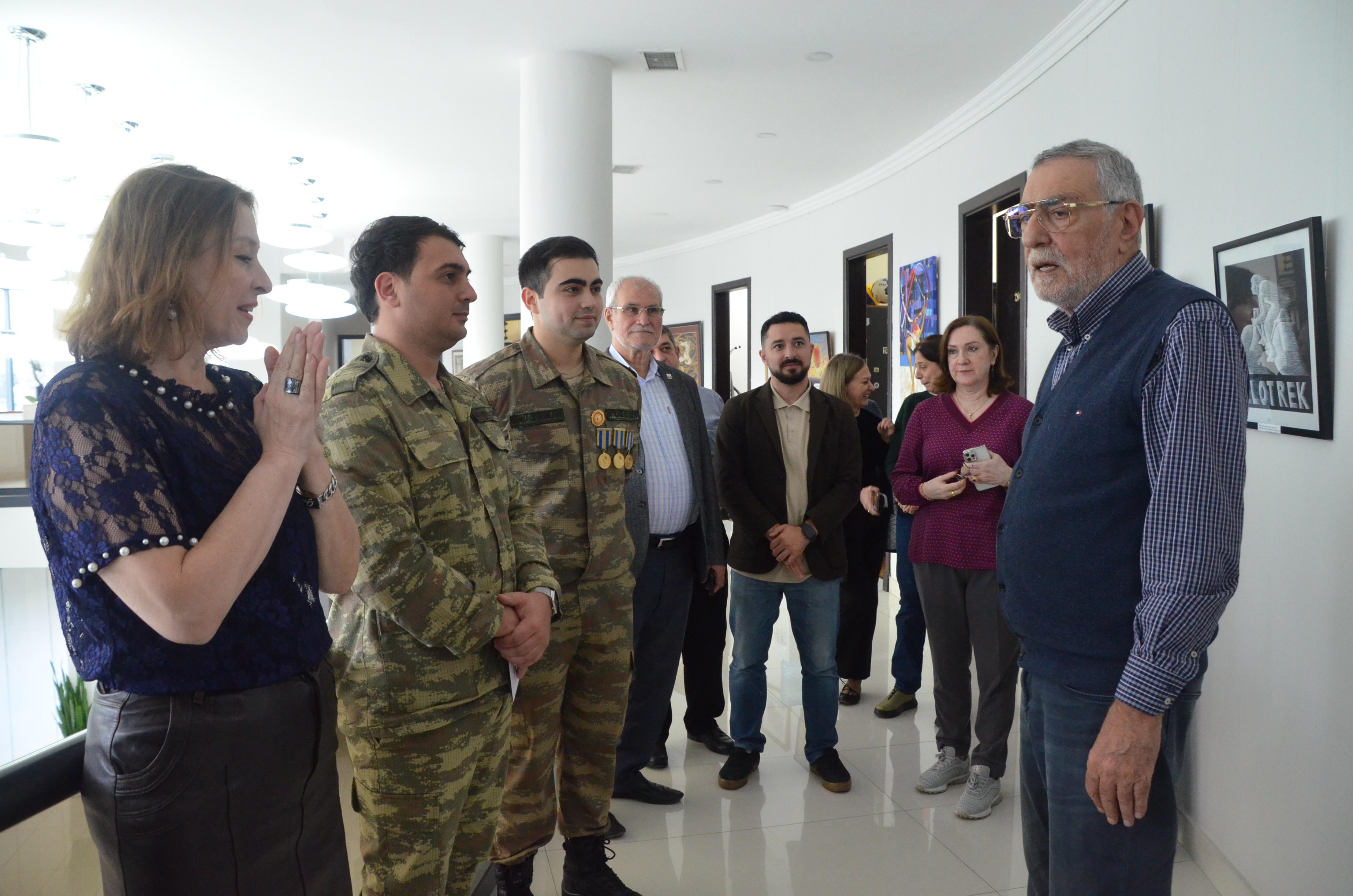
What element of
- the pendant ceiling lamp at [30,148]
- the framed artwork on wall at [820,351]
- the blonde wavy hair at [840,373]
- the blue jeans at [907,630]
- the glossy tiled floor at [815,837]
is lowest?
the glossy tiled floor at [815,837]

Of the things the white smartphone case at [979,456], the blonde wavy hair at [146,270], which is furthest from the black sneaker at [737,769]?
the blonde wavy hair at [146,270]

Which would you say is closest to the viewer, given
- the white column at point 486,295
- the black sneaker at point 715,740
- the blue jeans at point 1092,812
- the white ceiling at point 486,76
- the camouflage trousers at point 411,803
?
the blue jeans at point 1092,812

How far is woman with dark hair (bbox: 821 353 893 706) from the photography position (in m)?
4.10

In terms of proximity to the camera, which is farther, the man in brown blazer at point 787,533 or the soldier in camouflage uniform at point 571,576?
the man in brown blazer at point 787,533

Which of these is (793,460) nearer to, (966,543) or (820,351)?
(966,543)

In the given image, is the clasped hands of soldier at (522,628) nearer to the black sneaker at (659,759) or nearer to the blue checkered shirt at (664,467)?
the blue checkered shirt at (664,467)

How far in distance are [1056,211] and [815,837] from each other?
2.23 meters

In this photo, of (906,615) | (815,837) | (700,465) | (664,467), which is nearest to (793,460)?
(700,465)

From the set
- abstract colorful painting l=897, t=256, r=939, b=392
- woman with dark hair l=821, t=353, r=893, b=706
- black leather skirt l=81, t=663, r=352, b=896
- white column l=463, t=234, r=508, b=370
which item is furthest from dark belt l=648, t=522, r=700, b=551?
white column l=463, t=234, r=508, b=370

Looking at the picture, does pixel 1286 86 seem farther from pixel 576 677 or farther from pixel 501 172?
pixel 501 172

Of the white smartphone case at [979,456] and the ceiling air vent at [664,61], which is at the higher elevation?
the ceiling air vent at [664,61]

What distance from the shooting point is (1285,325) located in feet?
7.89

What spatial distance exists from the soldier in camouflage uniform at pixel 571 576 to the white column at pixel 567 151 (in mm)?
2724

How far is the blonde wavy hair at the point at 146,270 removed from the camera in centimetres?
117
